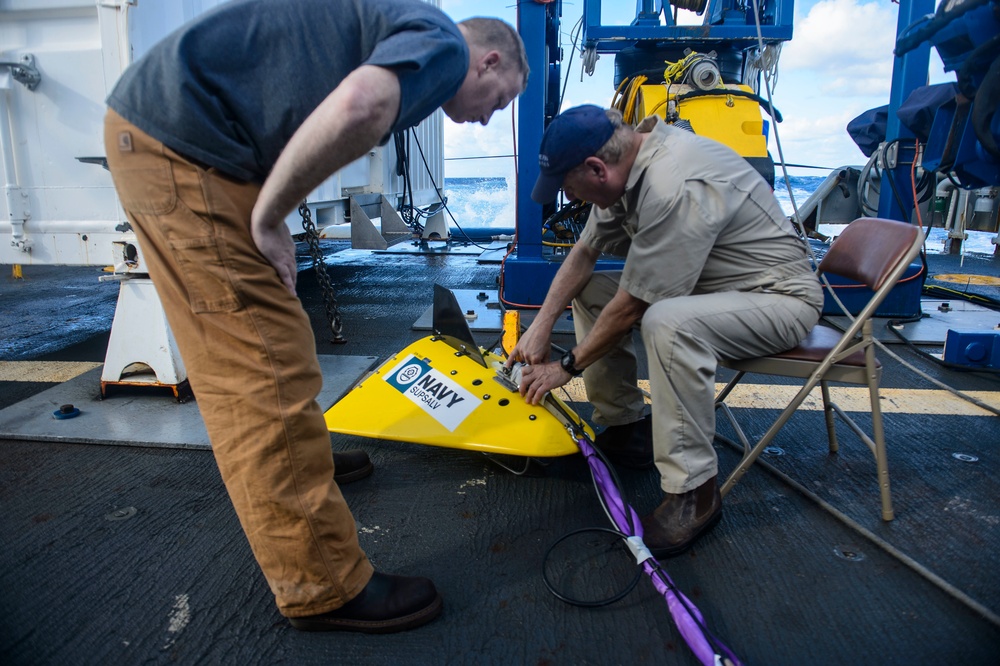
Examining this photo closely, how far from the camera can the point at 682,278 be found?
187 cm

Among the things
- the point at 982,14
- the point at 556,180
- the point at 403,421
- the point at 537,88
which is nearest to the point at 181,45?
the point at 556,180

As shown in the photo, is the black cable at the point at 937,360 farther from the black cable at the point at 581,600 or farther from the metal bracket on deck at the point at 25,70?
the metal bracket on deck at the point at 25,70

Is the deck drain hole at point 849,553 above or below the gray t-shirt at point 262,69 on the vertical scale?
below

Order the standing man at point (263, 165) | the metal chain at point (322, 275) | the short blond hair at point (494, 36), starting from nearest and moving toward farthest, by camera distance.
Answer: the standing man at point (263, 165) < the short blond hair at point (494, 36) < the metal chain at point (322, 275)

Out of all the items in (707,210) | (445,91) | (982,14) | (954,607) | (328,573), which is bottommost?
(954,607)

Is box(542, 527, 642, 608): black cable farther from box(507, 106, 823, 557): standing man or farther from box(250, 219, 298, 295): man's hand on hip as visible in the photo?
box(250, 219, 298, 295): man's hand on hip

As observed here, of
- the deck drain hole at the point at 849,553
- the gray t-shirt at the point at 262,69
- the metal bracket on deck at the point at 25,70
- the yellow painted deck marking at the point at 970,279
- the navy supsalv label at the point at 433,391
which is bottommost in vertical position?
the deck drain hole at the point at 849,553

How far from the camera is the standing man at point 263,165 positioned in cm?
118

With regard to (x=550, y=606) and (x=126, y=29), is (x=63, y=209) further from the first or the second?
(x=550, y=606)

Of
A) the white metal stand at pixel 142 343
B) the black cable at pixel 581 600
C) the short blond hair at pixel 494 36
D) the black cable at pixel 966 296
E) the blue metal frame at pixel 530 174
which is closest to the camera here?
the short blond hair at pixel 494 36

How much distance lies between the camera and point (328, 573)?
1.44 m

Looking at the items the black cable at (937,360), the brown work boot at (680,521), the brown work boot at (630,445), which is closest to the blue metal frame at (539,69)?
the black cable at (937,360)

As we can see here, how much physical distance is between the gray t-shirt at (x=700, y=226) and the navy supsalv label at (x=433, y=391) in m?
0.70

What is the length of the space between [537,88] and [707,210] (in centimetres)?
287
